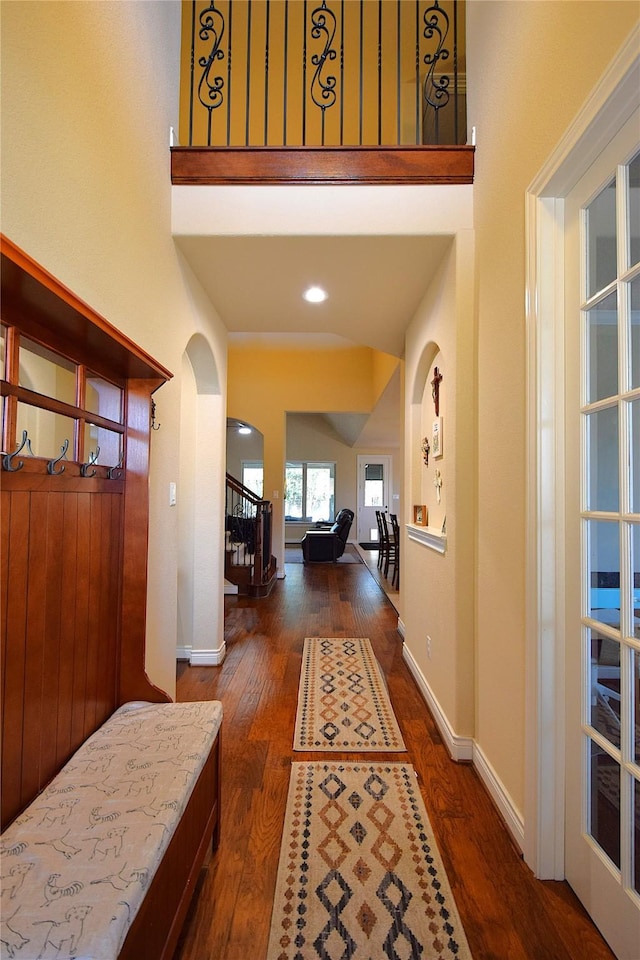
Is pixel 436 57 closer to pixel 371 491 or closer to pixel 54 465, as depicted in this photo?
pixel 54 465

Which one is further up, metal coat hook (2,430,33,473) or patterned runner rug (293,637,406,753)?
metal coat hook (2,430,33,473)

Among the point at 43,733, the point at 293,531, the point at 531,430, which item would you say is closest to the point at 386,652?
the point at 531,430

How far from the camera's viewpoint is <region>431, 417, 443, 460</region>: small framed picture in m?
2.76

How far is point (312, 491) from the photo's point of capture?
12.1 meters

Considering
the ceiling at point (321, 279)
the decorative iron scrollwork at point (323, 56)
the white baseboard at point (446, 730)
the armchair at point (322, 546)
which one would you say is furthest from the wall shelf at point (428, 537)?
the armchair at point (322, 546)

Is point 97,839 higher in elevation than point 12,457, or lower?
lower

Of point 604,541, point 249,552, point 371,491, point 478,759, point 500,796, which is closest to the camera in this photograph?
point 604,541

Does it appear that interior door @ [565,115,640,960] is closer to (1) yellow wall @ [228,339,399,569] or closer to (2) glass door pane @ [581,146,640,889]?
(2) glass door pane @ [581,146,640,889]

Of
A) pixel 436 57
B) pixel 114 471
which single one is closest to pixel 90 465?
pixel 114 471

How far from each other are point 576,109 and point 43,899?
90.0 inches

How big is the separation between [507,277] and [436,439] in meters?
1.15

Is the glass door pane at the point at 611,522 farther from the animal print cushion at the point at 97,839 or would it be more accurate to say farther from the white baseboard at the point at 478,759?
the animal print cushion at the point at 97,839

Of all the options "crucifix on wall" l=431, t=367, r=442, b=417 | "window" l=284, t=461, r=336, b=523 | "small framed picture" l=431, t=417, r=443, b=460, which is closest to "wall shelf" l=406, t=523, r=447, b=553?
"small framed picture" l=431, t=417, r=443, b=460

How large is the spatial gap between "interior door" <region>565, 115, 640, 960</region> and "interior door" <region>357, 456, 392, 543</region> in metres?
10.4
